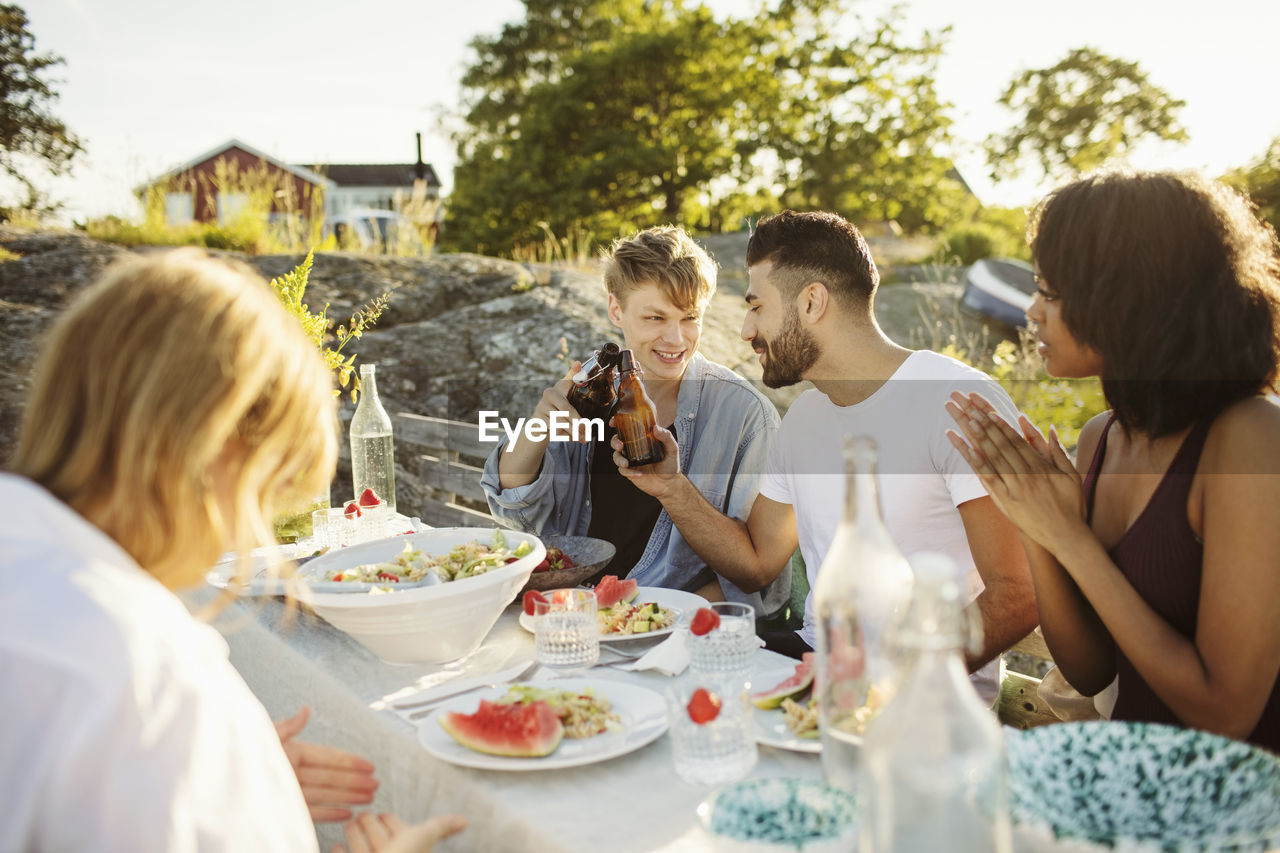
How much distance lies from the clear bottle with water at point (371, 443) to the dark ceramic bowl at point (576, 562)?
0.93 meters

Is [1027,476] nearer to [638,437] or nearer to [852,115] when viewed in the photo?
[638,437]

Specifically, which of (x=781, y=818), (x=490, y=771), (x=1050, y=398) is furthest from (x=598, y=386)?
(x=1050, y=398)

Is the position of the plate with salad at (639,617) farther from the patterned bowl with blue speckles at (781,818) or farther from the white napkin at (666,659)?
the patterned bowl with blue speckles at (781,818)

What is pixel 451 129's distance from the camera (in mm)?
25625

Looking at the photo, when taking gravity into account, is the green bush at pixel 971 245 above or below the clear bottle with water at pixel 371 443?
above

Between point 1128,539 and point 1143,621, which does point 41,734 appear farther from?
point 1128,539

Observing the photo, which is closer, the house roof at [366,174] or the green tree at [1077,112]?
the green tree at [1077,112]

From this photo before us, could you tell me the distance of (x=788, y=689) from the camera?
1.46 m

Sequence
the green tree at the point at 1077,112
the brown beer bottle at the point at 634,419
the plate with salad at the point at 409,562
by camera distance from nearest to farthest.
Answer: the plate with salad at the point at 409,562 < the brown beer bottle at the point at 634,419 < the green tree at the point at 1077,112

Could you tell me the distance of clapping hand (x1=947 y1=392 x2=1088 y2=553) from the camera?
1596 millimetres

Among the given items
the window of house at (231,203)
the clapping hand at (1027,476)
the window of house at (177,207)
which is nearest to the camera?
the clapping hand at (1027,476)

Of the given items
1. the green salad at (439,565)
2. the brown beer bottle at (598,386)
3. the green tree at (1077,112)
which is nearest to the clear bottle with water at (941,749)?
the green salad at (439,565)

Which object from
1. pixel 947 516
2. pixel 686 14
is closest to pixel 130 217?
pixel 947 516

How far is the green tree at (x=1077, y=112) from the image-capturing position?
86.8ft
